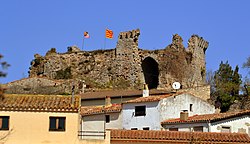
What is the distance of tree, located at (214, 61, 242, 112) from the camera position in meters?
75.9

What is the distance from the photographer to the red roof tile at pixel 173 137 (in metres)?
39.4

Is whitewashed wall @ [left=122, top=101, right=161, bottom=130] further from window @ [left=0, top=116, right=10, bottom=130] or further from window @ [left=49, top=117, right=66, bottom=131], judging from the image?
window @ [left=0, top=116, right=10, bottom=130]

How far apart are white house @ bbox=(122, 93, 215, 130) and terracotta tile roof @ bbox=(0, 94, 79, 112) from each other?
1265 cm

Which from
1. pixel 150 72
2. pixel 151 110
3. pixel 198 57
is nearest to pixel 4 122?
pixel 151 110

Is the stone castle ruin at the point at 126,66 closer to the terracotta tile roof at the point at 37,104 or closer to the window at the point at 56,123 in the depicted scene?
the terracotta tile roof at the point at 37,104

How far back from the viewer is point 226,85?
81375mm

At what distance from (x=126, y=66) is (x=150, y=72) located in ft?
15.4

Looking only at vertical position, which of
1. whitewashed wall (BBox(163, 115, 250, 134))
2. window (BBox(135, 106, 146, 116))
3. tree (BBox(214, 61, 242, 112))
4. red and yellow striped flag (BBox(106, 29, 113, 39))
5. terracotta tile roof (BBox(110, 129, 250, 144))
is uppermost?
red and yellow striped flag (BBox(106, 29, 113, 39))

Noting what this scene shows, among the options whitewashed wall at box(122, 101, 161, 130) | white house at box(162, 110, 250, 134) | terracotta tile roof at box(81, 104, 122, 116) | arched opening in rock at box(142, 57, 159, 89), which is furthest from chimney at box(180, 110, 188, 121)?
arched opening in rock at box(142, 57, 159, 89)

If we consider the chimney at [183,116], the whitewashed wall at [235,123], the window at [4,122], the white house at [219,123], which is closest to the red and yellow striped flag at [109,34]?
the chimney at [183,116]

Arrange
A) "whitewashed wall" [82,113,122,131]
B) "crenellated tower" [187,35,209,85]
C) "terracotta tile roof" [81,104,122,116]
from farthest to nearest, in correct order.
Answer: "crenellated tower" [187,35,209,85]
"terracotta tile roof" [81,104,122,116]
"whitewashed wall" [82,113,122,131]

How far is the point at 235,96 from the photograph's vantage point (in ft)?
253

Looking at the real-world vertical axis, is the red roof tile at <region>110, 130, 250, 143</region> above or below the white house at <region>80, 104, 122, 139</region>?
below

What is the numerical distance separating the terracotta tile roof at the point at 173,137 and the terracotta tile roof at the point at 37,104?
3.24 m
